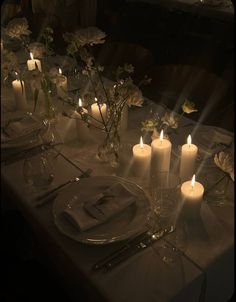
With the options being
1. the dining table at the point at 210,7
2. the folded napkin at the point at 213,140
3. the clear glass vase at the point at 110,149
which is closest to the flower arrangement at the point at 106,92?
the clear glass vase at the point at 110,149

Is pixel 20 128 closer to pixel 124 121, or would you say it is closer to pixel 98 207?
pixel 124 121

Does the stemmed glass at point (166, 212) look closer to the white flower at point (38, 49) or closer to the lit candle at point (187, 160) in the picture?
the lit candle at point (187, 160)

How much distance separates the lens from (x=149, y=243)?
95 cm

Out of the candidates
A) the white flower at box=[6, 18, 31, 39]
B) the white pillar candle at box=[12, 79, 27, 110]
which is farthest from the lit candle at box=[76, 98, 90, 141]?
the white flower at box=[6, 18, 31, 39]

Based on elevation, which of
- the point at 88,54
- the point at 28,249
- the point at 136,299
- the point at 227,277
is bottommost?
the point at 28,249

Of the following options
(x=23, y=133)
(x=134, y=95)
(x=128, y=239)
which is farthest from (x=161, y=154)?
(x=23, y=133)

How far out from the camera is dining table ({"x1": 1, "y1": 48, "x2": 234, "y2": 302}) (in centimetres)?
87

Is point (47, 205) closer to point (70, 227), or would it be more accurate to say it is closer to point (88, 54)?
point (70, 227)

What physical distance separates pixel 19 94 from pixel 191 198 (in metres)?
0.91

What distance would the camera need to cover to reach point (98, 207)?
1.03 metres

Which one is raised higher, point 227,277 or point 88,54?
point 88,54

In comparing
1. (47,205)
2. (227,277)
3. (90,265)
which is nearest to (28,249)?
(47,205)

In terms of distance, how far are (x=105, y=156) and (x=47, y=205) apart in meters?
0.28

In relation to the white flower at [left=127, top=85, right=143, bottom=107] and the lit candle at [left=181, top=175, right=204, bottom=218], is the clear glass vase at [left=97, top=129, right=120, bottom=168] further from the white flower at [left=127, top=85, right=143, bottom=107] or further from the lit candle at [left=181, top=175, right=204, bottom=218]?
the lit candle at [left=181, top=175, right=204, bottom=218]
